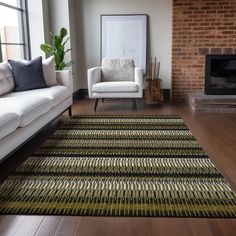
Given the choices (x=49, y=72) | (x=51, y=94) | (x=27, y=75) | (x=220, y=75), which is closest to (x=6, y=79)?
(x=27, y=75)

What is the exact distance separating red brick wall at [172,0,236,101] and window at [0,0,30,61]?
255 centimetres

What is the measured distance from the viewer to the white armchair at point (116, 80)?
4609 millimetres

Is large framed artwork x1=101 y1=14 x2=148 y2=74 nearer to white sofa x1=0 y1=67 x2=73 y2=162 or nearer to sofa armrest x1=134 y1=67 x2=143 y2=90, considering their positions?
sofa armrest x1=134 y1=67 x2=143 y2=90

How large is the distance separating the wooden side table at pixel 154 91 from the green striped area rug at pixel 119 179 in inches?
80.6

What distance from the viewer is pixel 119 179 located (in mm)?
2230

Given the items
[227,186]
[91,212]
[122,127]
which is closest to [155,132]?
[122,127]

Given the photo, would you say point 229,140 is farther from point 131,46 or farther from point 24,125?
point 131,46

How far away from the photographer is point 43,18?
5.09 metres

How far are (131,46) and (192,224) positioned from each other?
4.42 m

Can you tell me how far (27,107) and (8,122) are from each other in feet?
1.49

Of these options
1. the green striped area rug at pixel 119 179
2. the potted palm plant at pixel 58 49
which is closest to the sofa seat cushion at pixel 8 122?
the green striped area rug at pixel 119 179

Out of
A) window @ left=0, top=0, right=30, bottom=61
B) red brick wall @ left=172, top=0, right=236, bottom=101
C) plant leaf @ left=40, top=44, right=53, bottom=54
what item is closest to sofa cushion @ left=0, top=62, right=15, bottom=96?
window @ left=0, top=0, right=30, bottom=61

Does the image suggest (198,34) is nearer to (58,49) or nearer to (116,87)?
(116,87)

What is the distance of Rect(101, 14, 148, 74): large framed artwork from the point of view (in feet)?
18.3
